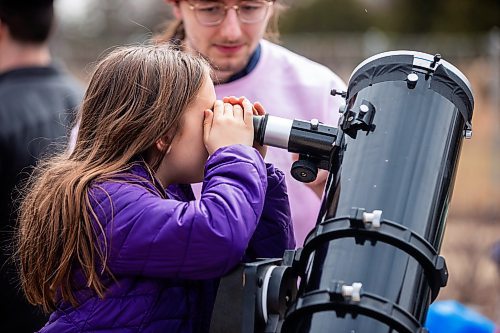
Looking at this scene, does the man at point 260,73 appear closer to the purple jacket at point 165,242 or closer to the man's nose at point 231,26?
the man's nose at point 231,26

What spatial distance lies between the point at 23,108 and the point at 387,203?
2204 millimetres

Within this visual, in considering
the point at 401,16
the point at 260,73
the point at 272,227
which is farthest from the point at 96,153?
the point at 401,16

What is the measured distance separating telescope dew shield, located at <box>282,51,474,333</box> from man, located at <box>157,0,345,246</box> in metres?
0.66

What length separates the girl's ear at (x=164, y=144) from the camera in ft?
6.77

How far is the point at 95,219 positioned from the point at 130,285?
16 centimetres

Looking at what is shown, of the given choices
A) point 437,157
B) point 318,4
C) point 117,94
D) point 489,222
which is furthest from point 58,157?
point 318,4

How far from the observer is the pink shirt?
2.69 metres

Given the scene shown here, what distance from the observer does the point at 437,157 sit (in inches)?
75.2

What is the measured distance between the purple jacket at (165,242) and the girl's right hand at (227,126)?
4cm

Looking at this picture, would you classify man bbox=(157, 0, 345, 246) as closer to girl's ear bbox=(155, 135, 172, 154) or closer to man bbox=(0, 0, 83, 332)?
girl's ear bbox=(155, 135, 172, 154)

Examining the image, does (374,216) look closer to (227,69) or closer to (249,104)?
(249,104)

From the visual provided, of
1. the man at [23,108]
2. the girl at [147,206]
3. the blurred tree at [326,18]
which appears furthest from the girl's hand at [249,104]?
the blurred tree at [326,18]

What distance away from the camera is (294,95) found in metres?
2.78

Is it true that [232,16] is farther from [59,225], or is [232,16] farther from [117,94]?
[59,225]
